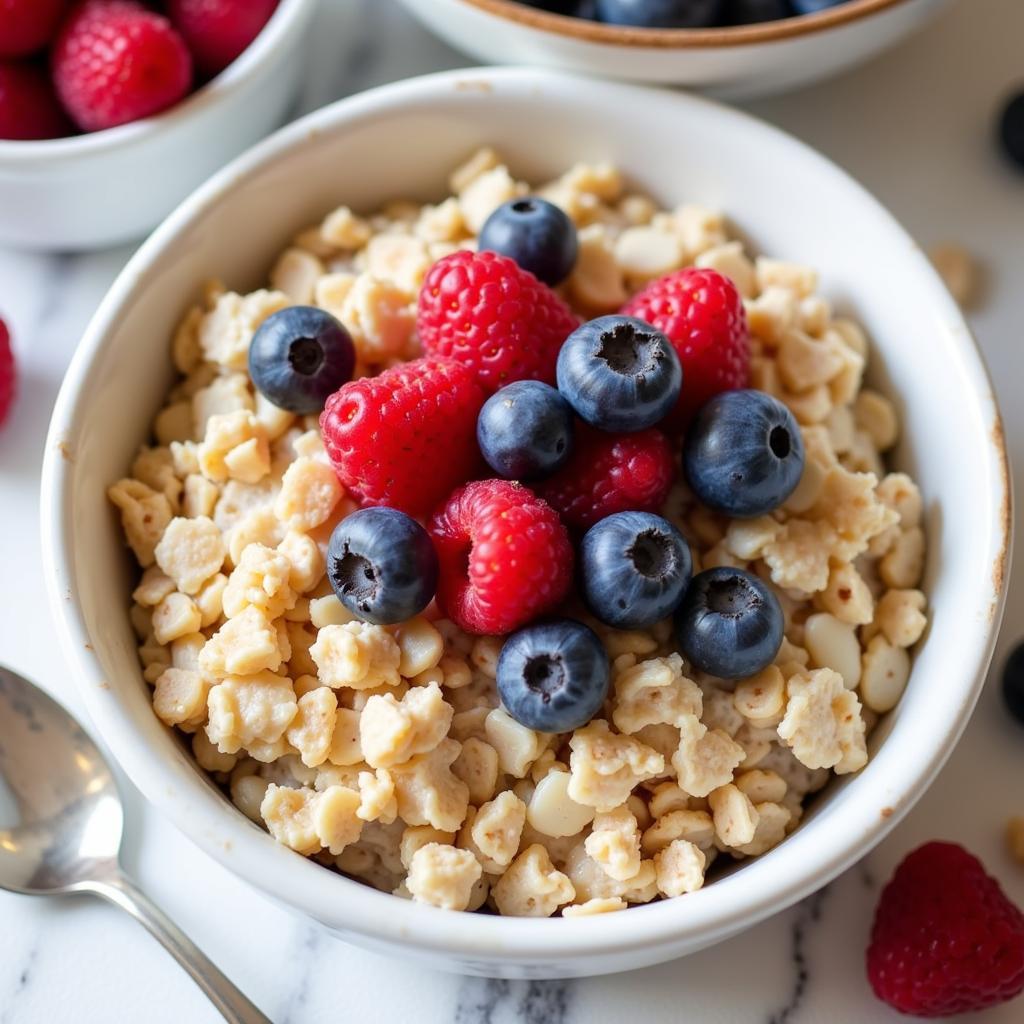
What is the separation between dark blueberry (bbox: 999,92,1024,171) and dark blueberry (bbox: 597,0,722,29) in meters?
0.48

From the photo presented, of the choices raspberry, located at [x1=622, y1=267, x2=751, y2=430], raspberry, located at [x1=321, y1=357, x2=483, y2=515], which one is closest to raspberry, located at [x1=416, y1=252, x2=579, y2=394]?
raspberry, located at [x1=321, y1=357, x2=483, y2=515]

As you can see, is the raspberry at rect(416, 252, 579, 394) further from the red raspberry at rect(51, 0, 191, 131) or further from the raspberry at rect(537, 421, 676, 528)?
the red raspberry at rect(51, 0, 191, 131)

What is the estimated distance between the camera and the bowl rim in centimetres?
162

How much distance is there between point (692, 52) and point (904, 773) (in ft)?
2.97

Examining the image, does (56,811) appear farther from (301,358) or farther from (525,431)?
(525,431)

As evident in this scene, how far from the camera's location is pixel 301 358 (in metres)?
1.43

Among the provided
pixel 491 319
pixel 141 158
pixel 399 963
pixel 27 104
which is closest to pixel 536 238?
pixel 491 319

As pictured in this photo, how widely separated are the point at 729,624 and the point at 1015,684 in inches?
20.4

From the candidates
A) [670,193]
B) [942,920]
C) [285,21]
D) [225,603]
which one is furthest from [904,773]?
[285,21]

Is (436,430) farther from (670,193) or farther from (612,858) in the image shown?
(670,193)

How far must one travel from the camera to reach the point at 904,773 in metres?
1.30

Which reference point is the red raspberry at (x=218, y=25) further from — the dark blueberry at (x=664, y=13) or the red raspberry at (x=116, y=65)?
the dark blueberry at (x=664, y=13)

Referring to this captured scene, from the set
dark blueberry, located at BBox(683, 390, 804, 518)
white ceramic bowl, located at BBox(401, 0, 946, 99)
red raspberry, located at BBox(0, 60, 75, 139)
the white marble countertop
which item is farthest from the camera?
red raspberry, located at BBox(0, 60, 75, 139)

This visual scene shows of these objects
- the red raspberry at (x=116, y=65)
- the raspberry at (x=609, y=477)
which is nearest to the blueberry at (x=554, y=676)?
the raspberry at (x=609, y=477)
